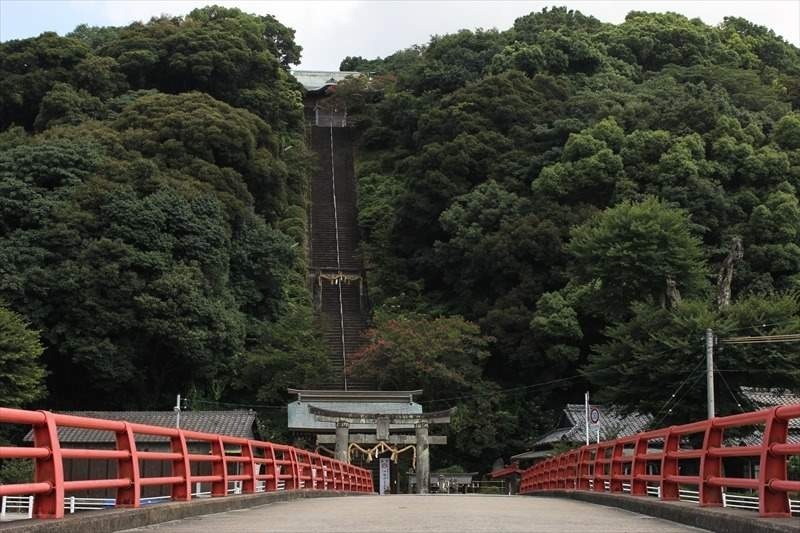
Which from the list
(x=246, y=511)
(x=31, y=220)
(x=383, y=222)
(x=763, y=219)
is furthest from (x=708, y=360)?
(x=383, y=222)

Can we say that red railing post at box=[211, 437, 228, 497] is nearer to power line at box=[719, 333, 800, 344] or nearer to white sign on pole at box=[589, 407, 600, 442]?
power line at box=[719, 333, 800, 344]

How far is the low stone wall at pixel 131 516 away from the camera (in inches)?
231

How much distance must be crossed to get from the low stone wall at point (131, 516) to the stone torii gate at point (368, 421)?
23532 mm

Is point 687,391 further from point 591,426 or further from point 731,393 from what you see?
point 591,426

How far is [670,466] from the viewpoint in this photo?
10.3m

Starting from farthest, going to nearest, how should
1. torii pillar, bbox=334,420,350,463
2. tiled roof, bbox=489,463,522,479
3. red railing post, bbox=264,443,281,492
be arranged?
tiled roof, bbox=489,463,522,479
torii pillar, bbox=334,420,350,463
red railing post, bbox=264,443,281,492

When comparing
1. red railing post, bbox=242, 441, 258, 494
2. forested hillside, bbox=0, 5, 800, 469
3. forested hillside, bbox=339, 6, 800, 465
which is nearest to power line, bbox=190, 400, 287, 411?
forested hillside, bbox=0, 5, 800, 469

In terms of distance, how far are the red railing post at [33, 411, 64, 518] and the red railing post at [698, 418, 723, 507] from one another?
5.55 meters

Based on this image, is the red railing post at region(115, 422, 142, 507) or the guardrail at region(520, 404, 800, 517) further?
the red railing post at region(115, 422, 142, 507)

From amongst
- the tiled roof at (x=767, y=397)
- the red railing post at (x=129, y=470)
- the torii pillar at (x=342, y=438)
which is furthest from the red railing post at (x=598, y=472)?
the torii pillar at (x=342, y=438)

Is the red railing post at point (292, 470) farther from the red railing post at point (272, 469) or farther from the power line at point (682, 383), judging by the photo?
the power line at point (682, 383)

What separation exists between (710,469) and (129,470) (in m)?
5.24

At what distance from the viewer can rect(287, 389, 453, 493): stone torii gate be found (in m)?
35.9

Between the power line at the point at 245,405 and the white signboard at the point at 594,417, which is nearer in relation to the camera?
the white signboard at the point at 594,417
